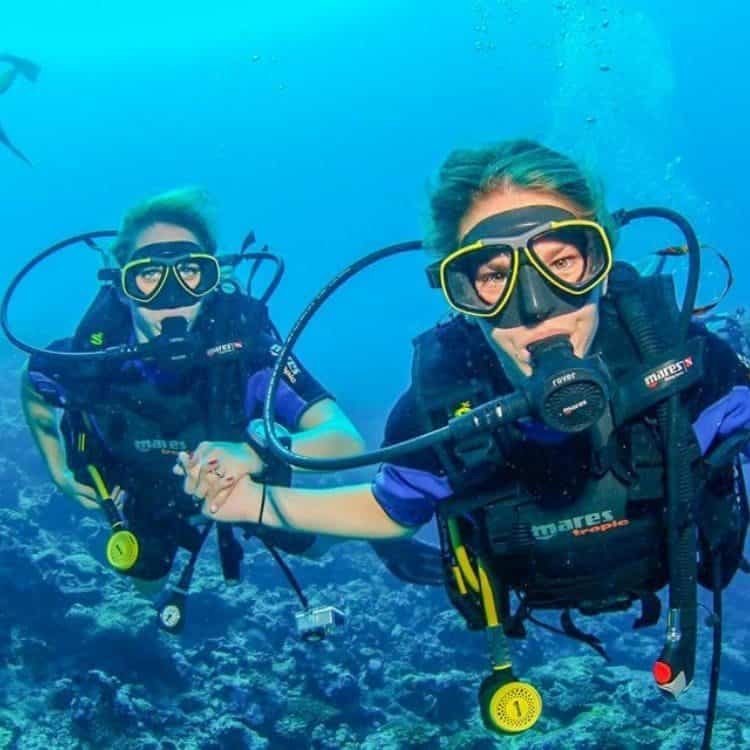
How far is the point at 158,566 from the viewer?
4855 mm

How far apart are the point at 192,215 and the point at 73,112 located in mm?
176325

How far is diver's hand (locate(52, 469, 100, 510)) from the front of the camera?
5.22 metres

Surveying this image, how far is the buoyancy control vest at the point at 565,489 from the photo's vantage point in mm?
2896

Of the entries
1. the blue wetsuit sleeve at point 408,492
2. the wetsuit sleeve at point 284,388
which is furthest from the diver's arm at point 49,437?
the blue wetsuit sleeve at point 408,492

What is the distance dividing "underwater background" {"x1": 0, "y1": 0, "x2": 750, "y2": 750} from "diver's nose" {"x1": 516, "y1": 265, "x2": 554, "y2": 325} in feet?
2.55

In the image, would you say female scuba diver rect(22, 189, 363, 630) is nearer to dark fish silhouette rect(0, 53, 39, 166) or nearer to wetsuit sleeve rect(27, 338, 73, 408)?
wetsuit sleeve rect(27, 338, 73, 408)

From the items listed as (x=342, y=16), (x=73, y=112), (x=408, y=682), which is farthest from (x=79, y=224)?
(x=408, y=682)

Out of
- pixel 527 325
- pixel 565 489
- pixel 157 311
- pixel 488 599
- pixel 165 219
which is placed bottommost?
pixel 488 599

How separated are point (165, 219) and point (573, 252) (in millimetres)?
3061

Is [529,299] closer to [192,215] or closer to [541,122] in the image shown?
[192,215]

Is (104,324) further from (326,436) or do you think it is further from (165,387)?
(326,436)

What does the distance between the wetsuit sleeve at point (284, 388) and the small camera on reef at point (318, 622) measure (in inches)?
46.9

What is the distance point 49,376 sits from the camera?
5066mm

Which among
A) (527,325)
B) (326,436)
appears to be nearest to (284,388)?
(326,436)
